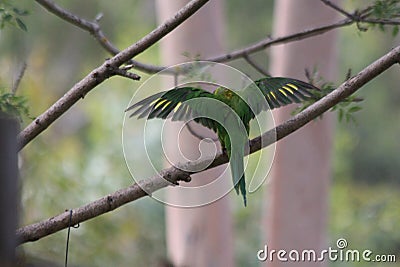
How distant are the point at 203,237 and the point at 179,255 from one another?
4.5 inches

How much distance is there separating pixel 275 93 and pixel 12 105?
45 centimetres

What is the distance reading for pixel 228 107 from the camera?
1080 mm

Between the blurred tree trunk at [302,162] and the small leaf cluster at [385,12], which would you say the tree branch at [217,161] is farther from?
the blurred tree trunk at [302,162]

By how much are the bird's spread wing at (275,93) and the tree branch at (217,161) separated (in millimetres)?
38

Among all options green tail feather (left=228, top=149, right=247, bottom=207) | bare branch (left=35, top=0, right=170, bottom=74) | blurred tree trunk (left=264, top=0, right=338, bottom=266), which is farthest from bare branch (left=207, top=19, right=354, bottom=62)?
blurred tree trunk (left=264, top=0, right=338, bottom=266)

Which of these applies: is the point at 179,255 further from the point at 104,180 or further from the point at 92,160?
the point at 92,160

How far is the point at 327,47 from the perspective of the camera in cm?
262

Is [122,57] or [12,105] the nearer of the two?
[122,57]

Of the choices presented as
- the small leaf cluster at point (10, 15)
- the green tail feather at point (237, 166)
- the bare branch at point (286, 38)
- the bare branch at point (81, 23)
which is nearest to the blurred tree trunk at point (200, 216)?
the bare branch at point (286, 38)

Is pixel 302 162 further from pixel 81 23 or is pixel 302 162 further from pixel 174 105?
pixel 174 105

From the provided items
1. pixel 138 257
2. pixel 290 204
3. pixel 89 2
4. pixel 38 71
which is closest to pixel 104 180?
pixel 138 257

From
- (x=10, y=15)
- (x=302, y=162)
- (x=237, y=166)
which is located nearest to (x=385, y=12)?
(x=237, y=166)

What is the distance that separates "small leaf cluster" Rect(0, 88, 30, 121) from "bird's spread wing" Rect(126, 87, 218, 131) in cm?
23

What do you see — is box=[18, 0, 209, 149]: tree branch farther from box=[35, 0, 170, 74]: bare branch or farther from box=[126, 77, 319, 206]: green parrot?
box=[35, 0, 170, 74]: bare branch
